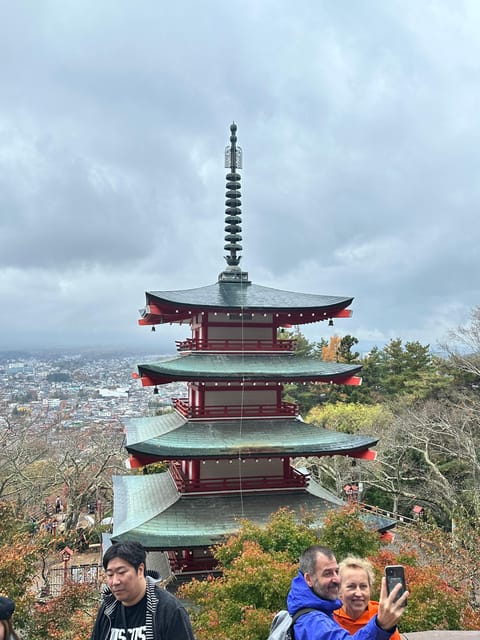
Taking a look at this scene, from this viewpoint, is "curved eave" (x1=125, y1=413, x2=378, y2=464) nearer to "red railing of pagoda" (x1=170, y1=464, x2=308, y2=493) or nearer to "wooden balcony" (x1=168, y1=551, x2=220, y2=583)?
"red railing of pagoda" (x1=170, y1=464, x2=308, y2=493)

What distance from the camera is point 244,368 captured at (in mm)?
15094

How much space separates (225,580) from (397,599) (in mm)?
9439

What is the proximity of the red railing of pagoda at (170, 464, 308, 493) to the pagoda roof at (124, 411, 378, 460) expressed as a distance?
1.46m

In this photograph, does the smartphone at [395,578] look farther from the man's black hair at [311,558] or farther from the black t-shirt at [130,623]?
the black t-shirt at [130,623]

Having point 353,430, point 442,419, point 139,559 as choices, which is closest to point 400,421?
point 442,419

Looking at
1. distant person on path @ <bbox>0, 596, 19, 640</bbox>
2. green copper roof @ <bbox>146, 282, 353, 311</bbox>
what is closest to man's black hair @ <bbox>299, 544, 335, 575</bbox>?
distant person on path @ <bbox>0, 596, 19, 640</bbox>

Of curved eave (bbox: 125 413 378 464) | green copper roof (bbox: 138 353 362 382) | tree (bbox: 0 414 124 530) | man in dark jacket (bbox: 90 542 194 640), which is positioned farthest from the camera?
tree (bbox: 0 414 124 530)

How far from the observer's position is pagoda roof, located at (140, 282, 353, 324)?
49.7ft

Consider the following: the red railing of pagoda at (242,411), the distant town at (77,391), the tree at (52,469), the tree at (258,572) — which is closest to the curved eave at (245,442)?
the red railing of pagoda at (242,411)

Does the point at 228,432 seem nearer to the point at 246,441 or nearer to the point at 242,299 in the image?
the point at 246,441

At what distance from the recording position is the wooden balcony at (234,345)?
→ 15.9 meters

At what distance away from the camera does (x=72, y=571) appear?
24.5 metres

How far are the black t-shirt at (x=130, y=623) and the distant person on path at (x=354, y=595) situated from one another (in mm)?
1552

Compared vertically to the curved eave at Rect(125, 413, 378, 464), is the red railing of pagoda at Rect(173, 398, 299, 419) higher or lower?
higher
